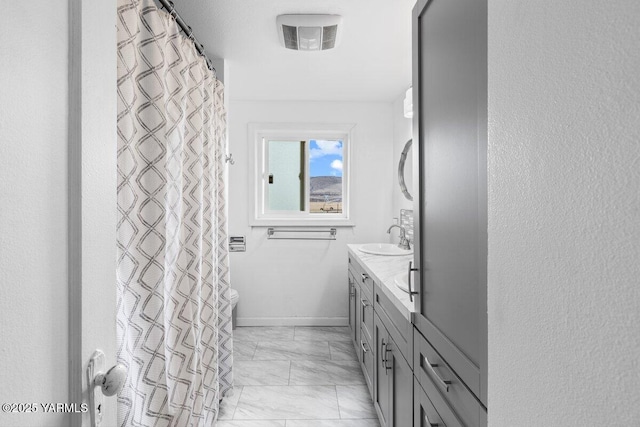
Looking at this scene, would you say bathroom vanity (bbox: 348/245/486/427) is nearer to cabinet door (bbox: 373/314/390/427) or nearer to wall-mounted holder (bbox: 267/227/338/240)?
cabinet door (bbox: 373/314/390/427)

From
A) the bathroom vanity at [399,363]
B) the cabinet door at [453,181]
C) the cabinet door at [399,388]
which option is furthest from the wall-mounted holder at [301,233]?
the cabinet door at [453,181]

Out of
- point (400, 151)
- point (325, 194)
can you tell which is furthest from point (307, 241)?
point (400, 151)

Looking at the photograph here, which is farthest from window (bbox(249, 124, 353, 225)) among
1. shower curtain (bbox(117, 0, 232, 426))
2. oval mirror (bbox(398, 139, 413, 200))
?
shower curtain (bbox(117, 0, 232, 426))

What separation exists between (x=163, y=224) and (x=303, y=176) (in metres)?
2.58

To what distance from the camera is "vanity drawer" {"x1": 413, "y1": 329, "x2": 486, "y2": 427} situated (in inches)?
34.6

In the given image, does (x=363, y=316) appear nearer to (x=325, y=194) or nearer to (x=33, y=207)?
(x=325, y=194)

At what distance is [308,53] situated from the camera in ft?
8.20

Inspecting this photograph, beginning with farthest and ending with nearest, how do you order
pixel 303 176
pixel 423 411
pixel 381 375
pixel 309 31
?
pixel 303 176
pixel 309 31
pixel 381 375
pixel 423 411

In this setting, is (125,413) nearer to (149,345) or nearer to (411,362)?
(149,345)

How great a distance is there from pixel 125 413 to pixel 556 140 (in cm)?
133

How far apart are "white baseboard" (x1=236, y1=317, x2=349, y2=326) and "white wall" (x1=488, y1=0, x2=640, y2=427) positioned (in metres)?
3.20

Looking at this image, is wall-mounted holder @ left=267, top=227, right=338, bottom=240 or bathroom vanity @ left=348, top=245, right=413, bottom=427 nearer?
bathroom vanity @ left=348, top=245, right=413, bottom=427

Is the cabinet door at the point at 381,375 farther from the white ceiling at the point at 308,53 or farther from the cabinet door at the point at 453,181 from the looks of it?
the white ceiling at the point at 308,53

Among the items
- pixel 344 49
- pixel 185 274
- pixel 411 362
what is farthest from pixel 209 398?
pixel 344 49
